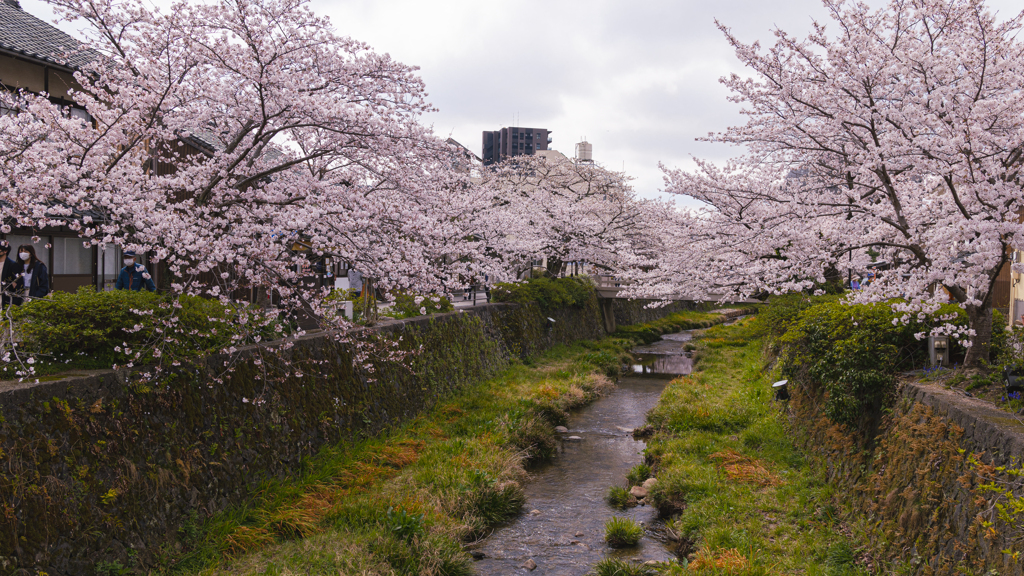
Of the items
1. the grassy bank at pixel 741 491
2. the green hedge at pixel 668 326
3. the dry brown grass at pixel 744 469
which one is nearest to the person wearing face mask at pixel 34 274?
the grassy bank at pixel 741 491

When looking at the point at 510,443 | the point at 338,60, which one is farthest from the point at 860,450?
the point at 338,60

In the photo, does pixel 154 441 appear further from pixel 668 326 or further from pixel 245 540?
pixel 668 326

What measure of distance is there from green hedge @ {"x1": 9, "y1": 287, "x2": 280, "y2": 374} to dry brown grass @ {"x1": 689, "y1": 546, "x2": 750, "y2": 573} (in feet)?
21.8

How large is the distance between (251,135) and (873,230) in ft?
30.5

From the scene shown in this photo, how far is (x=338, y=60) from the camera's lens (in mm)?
8406

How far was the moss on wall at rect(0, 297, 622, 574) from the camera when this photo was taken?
5293 mm

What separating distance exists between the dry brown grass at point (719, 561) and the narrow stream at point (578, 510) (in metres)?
0.76

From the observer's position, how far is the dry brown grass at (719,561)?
6.84 metres

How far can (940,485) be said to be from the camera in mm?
5320

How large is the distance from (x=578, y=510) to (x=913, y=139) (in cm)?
699

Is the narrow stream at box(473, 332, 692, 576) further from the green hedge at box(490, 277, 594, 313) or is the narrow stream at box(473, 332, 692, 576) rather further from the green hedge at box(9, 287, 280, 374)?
the green hedge at box(490, 277, 594, 313)

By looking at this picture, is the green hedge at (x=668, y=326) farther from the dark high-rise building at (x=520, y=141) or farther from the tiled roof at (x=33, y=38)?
the dark high-rise building at (x=520, y=141)

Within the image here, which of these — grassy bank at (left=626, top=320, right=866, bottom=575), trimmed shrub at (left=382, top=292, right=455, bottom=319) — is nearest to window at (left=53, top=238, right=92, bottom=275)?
trimmed shrub at (left=382, top=292, right=455, bottom=319)

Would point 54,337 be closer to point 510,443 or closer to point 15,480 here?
point 15,480
